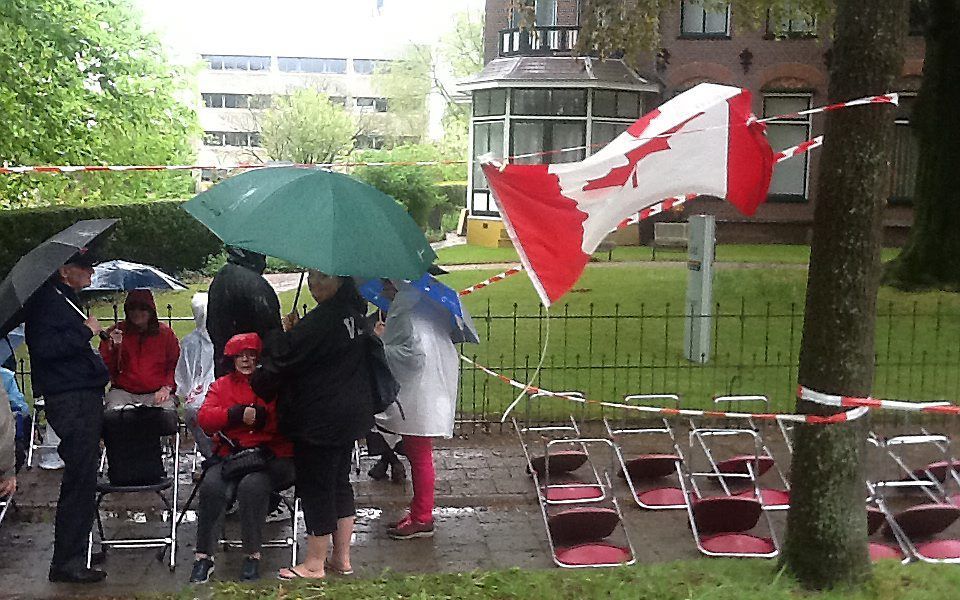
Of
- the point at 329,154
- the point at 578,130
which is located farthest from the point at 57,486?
the point at 329,154

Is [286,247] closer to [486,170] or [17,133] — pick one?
[486,170]

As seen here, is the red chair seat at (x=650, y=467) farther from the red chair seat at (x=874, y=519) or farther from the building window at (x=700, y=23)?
the building window at (x=700, y=23)

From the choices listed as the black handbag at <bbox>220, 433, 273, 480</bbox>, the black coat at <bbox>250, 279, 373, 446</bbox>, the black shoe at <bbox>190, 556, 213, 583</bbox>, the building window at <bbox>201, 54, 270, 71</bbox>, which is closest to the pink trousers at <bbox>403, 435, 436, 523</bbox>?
the black coat at <bbox>250, 279, 373, 446</bbox>

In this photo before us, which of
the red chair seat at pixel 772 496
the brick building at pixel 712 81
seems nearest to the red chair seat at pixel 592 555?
the red chair seat at pixel 772 496

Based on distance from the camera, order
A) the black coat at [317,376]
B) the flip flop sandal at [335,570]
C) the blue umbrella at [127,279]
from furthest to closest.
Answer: the blue umbrella at [127,279], the flip flop sandal at [335,570], the black coat at [317,376]

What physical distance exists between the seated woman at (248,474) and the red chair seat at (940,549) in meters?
3.66

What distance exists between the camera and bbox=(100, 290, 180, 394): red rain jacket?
6309mm

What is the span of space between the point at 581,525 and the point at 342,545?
1425mm

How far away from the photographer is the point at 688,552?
6.07m

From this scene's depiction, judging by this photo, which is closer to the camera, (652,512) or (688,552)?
(688,552)

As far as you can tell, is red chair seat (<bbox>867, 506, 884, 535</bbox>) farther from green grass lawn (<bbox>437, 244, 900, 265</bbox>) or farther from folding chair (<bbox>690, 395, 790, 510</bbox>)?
green grass lawn (<bbox>437, 244, 900, 265</bbox>)

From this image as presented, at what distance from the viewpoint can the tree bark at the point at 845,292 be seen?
4648 millimetres

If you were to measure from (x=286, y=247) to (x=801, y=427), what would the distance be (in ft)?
8.61

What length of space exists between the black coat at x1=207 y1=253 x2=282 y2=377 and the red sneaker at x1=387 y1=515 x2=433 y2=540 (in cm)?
146
